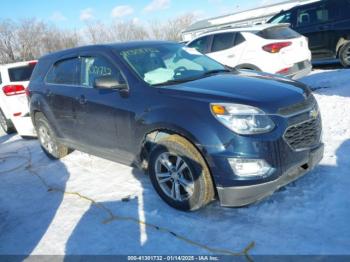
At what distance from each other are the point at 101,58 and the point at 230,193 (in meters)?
2.41

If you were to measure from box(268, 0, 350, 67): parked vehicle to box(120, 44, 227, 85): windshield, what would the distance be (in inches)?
245

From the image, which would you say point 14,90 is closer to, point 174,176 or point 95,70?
point 95,70

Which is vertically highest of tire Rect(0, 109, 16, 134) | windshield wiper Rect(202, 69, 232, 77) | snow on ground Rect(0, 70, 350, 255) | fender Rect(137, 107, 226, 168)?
windshield wiper Rect(202, 69, 232, 77)

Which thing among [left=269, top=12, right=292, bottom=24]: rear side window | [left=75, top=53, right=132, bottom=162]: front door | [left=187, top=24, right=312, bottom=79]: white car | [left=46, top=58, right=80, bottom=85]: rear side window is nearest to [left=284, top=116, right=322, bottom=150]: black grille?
[left=75, top=53, right=132, bottom=162]: front door

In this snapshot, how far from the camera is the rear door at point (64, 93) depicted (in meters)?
5.05

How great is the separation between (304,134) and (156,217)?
68.1 inches

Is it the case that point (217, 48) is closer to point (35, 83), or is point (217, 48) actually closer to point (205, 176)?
point (35, 83)

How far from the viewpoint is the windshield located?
4.23 m

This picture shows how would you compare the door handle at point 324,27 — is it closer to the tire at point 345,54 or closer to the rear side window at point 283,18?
the tire at point 345,54

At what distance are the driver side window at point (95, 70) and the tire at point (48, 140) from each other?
1.46 metres

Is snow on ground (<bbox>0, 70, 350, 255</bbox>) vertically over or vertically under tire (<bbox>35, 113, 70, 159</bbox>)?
under

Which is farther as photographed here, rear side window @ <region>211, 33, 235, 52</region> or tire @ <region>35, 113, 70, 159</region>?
rear side window @ <region>211, 33, 235, 52</region>

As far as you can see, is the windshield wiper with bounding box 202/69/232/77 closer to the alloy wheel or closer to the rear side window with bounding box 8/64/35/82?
the alloy wheel

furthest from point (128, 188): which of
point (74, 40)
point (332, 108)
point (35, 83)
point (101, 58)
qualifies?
point (74, 40)
